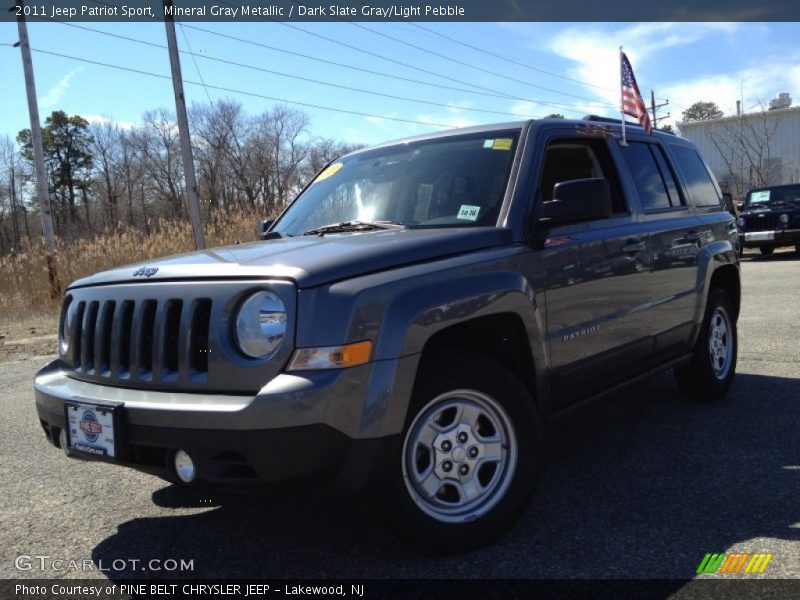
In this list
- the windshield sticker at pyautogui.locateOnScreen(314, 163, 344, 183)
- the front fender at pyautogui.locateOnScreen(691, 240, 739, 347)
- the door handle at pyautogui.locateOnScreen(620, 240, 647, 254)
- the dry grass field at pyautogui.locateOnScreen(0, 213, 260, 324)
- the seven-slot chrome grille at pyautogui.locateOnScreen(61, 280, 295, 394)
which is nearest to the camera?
the seven-slot chrome grille at pyautogui.locateOnScreen(61, 280, 295, 394)

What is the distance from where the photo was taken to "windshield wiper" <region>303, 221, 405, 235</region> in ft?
11.5

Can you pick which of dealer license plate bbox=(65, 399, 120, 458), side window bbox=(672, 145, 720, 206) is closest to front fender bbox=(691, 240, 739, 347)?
side window bbox=(672, 145, 720, 206)

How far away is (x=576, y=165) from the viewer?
4039mm

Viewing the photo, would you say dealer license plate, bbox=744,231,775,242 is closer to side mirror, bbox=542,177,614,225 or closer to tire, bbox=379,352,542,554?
side mirror, bbox=542,177,614,225

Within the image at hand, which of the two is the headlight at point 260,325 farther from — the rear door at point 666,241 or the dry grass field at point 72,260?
the dry grass field at point 72,260

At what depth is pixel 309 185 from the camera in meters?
4.63

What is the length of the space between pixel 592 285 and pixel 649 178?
1.30m

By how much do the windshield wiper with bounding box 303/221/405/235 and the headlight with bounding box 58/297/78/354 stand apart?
1.21m

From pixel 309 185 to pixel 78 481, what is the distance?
2256 mm

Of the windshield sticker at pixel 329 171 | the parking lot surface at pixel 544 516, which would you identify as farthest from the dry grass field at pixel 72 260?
the windshield sticker at pixel 329 171

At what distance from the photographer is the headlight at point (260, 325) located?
99.9 inches

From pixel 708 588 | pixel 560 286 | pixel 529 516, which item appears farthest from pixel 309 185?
pixel 708 588

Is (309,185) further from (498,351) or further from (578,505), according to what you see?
(578,505)

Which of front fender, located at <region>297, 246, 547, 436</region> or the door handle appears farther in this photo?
the door handle
